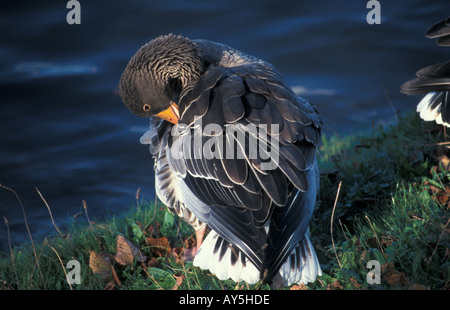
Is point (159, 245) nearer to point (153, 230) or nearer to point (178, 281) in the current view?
point (153, 230)

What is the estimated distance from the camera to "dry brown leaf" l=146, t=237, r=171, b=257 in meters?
4.42

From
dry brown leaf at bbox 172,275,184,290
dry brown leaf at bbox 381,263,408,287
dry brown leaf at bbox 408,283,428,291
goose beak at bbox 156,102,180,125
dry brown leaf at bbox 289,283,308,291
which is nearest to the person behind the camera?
dry brown leaf at bbox 408,283,428,291

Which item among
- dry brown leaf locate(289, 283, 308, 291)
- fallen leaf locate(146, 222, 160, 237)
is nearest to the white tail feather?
dry brown leaf locate(289, 283, 308, 291)

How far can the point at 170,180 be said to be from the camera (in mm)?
4164

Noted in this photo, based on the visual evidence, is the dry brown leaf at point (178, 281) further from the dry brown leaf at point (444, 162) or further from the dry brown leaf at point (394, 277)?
the dry brown leaf at point (444, 162)

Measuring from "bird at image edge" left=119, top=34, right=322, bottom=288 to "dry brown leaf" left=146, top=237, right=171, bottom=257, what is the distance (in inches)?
14.4

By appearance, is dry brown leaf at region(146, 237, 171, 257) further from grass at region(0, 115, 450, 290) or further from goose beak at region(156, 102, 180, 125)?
goose beak at region(156, 102, 180, 125)

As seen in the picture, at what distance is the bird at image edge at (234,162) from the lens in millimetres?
3320

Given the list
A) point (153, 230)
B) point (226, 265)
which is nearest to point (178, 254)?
point (153, 230)

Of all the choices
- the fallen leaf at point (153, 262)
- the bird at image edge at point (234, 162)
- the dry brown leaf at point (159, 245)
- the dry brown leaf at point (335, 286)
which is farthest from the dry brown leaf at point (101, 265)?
the dry brown leaf at point (335, 286)

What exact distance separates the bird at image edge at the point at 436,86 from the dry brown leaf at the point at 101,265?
3232 millimetres

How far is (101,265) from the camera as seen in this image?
409 cm

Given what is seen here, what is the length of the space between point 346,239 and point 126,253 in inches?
72.2
